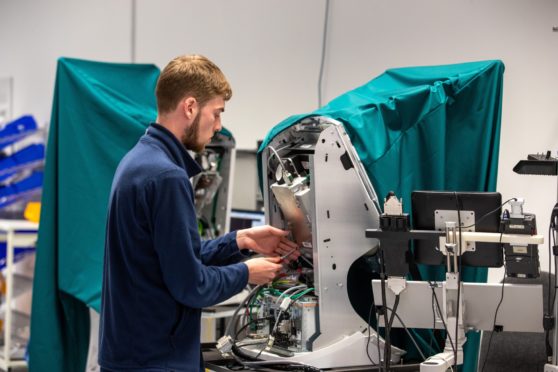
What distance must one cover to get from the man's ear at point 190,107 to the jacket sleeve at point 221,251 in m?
0.55

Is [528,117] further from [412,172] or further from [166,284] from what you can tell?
[166,284]

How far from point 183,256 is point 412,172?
1338 millimetres

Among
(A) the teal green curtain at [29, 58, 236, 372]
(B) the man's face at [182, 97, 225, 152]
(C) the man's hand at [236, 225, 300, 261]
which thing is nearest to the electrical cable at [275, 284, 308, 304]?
(C) the man's hand at [236, 225, 300, 261]

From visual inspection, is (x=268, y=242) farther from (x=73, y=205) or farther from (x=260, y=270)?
(x=73, y=205)

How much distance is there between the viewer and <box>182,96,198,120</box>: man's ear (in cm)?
228

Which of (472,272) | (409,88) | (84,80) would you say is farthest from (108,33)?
(472,272)

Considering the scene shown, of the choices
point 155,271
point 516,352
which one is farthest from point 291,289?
point 516,352

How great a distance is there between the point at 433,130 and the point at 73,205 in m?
1.88

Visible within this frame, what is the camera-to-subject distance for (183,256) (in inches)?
84.4

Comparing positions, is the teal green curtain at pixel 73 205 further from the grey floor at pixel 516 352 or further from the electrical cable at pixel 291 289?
the grey floor at pixel 516 352

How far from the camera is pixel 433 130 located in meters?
3.18

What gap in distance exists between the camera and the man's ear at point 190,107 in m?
2.28

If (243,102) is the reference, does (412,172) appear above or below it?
below

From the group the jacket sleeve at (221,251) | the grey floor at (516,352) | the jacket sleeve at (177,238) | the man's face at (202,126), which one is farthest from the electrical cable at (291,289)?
the grey floor at (516,352)
